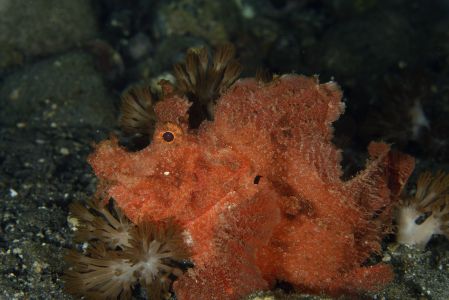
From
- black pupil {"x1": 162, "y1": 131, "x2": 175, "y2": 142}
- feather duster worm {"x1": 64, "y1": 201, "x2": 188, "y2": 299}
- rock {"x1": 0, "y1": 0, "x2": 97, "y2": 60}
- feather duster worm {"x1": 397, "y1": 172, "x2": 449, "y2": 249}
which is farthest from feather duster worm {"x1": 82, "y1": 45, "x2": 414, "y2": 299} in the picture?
rock {"x1": 0, "y1": 0, "x2": 97, "y2": 60}

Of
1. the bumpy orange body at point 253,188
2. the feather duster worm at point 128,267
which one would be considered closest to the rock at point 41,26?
the feather duster worm at point 128,267

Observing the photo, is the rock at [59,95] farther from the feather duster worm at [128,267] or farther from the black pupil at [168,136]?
the black pupil at [168,136]

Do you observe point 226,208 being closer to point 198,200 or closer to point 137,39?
point 198,200

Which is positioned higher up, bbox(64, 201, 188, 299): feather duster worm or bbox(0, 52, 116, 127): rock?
bbox(0, 52, 116, 127): rock

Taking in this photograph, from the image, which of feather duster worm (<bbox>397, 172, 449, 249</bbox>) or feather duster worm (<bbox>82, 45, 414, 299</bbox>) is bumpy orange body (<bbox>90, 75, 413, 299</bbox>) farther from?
feather duster worm (<bbox>397, 172, 449, 249</bbox>)

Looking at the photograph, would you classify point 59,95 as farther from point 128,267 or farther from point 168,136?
point 168,136

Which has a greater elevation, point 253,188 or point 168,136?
point 168,136

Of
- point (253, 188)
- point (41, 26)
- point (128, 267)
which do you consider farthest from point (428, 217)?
point (41, 26)

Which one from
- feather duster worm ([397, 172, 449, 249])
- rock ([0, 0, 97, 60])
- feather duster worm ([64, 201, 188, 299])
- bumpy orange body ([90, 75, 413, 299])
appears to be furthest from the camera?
rock ([0, 0, 97, 60])
